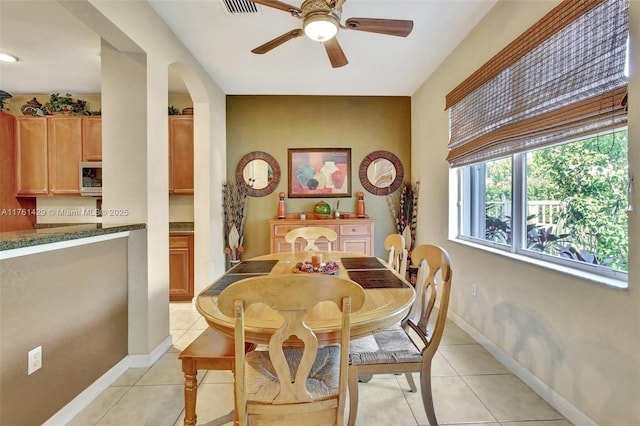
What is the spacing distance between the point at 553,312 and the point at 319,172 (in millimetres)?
3180

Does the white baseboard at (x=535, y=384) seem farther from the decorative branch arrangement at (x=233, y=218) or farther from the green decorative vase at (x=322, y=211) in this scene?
the decorative branch arrangement at (x=233, y=218)

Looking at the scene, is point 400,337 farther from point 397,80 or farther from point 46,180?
point 46,180

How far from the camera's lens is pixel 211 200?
3.55m

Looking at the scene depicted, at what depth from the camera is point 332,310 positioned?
1272 millimetres

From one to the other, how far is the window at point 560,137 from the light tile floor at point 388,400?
89 cm

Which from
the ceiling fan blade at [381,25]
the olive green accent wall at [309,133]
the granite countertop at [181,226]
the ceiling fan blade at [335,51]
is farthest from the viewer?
the olive green accent wall at [309,133]

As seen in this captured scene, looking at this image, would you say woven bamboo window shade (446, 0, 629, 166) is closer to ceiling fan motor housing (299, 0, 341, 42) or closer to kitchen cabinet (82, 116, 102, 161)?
ceiling fan motor housing (299, 0, 341, 42)

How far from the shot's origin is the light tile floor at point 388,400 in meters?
1.61

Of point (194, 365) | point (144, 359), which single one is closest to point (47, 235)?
point (194, 365)

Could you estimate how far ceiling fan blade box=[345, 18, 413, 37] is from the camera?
1812 mm

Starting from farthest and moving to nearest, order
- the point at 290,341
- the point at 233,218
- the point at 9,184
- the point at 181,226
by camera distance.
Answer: the point at 233,218, the point at 181,226, the point at 9,184, the point at 290,341

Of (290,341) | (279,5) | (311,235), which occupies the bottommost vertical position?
(290,341)

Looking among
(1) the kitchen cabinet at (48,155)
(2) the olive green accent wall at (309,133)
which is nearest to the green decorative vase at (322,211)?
(2) the olive green accent wall at (309,133)

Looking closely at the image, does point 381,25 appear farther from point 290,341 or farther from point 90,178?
point 90,178
